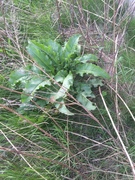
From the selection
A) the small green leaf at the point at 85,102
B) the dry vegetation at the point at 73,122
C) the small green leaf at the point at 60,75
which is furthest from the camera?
the small green leaf at the point at 60,75

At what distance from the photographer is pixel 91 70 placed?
1.63 m

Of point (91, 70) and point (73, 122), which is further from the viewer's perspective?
point (91, 70)

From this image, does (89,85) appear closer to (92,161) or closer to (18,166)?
(92,161)

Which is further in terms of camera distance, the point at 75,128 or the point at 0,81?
the point at 0,81

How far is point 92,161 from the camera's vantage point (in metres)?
1.50

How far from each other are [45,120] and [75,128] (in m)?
0.15

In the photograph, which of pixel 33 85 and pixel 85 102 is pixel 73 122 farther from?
pixel 33 85

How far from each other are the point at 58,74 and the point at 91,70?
6.6 inches

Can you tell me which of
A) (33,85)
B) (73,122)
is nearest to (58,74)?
(33,85)

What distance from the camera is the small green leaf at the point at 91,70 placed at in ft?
5.25

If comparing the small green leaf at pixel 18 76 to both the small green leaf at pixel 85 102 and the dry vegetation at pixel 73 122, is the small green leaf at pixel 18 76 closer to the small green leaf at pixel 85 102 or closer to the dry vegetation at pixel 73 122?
the dry vegetation at pixel 73 122

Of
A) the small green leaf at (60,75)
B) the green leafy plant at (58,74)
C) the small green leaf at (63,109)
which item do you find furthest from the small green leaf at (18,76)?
the small green leaf at (63,109)

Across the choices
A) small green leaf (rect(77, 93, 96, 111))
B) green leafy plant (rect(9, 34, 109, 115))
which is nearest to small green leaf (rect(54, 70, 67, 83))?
green leafy plant (rect(9, 34, 109, 115))

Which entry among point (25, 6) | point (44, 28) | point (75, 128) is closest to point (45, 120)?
point (75, 128)
